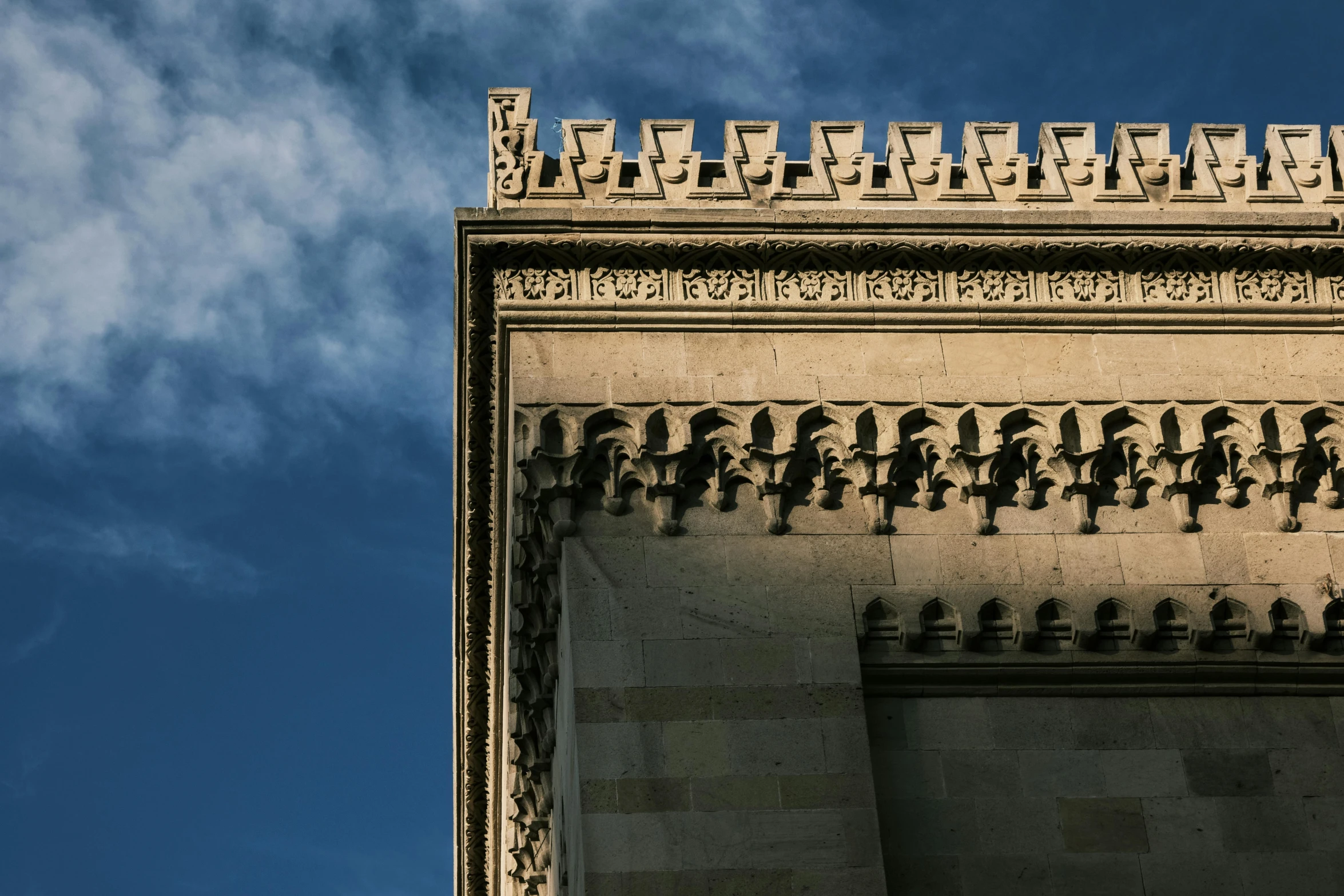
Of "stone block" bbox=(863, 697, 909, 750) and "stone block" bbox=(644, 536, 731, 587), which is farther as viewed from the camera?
"stone block" bbox=(644, 536, 731, 587)

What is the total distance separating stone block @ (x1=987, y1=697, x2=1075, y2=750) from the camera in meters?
15.3

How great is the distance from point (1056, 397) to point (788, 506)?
97.2 inches

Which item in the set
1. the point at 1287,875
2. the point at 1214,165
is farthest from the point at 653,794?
the point at 1214,165

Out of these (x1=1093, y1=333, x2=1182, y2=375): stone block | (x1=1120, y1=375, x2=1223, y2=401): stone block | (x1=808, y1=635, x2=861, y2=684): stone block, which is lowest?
(x1=808, y1=635, x2=861, y2=684): stone block

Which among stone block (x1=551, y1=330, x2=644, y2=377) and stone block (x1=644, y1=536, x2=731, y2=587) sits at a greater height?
stone block (x1=551, y1=330, x2=644, y2=377)

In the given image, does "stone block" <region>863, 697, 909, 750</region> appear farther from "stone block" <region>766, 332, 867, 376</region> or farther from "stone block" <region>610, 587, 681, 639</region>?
"stone block" <region>766, 332, 867, 376</region>

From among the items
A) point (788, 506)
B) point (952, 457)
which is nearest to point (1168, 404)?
point (952, 457)

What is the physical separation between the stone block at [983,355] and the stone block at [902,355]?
0.26 ft

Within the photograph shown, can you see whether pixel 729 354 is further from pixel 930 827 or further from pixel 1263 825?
pixel 1263 825

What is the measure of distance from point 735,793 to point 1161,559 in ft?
13.2

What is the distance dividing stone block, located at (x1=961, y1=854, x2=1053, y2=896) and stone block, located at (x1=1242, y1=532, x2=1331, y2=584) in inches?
118

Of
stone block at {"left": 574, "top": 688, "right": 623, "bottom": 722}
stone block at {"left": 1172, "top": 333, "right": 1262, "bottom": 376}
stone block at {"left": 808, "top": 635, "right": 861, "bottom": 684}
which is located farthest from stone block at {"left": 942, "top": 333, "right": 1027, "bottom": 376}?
stone block at {"left": 574, "top": 688, "right": 623, "bottom": 722}

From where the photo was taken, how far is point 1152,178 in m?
18.1

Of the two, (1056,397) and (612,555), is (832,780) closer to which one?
(612,555)
